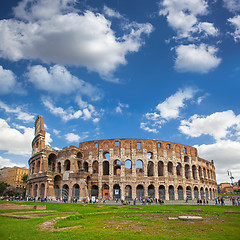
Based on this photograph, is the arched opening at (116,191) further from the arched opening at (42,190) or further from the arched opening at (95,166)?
the arched opening at (42,190)

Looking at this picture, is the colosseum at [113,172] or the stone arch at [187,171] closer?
the colosseum at [113,172]

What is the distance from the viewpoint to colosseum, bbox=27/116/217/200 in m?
39.7

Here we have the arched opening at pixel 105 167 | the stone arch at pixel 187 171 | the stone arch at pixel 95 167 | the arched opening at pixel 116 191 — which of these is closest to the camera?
the arched opening at pixel 116 191

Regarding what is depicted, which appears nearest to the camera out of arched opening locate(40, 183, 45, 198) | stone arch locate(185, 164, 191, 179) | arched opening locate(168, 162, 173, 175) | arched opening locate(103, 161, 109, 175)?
arched opening locate(40, 183, 45, 198)

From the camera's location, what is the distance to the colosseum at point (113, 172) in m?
39.7

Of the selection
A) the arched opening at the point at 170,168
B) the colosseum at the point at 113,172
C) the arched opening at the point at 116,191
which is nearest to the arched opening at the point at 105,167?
the colosseum at the point at 113,172

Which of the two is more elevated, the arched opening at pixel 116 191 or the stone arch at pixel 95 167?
the stone arch at pixel 95 167

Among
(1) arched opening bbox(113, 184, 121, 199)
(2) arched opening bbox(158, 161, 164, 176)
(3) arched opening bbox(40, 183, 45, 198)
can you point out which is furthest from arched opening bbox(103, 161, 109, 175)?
(3) arched opening bbox(40, 183, 45, 198)

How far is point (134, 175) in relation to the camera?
41.2m

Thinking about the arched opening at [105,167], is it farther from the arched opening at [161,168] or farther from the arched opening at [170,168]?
the arched opening at [170,168]

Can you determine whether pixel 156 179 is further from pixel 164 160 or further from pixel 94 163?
pixel 94 163

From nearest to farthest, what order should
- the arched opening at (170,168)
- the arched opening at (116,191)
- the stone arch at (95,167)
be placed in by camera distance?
the arched opening at (116,191)
the stone arch at (95,167)
the arched opening at (170,168)

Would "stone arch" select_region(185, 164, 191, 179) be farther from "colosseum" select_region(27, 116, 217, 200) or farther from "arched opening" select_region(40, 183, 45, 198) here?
"arched opening" select_region(40, 183, 45, 198)

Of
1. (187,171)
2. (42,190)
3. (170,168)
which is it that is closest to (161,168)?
(170,168)
